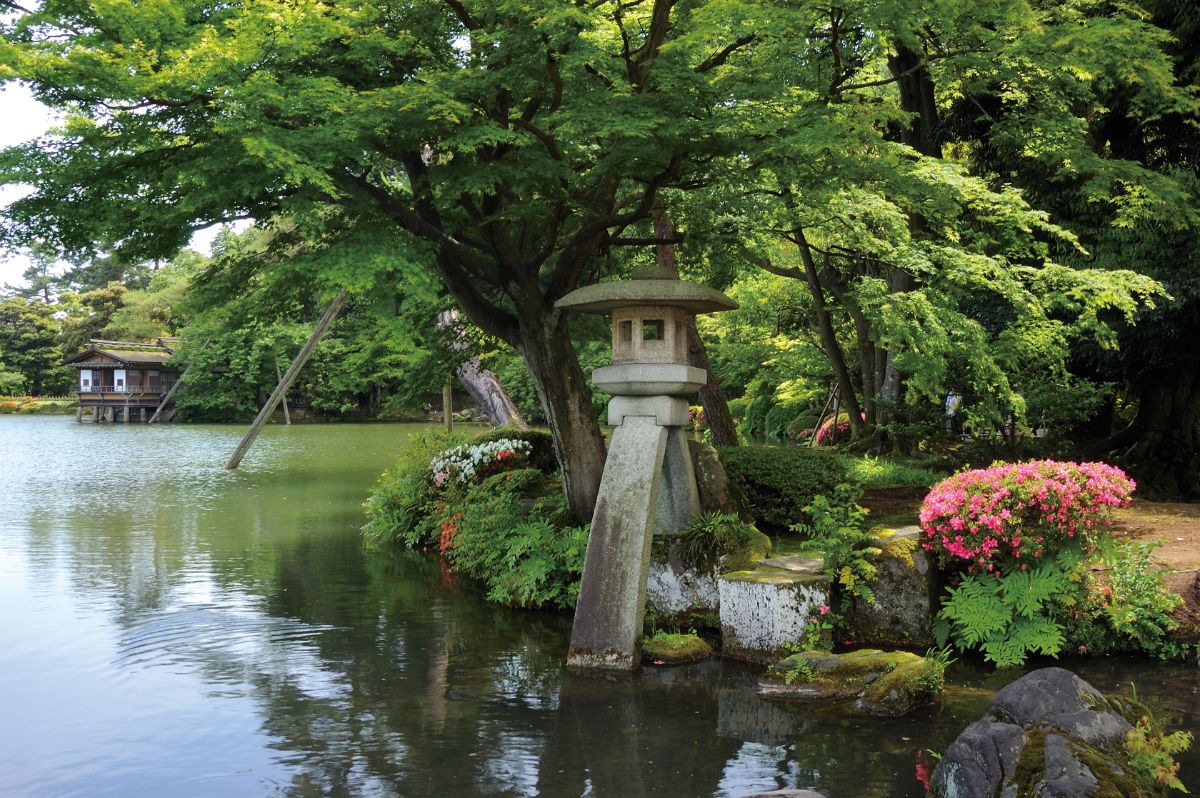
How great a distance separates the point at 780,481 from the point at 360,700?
22.6ft

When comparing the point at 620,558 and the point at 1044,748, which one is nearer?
the point at 1044,748

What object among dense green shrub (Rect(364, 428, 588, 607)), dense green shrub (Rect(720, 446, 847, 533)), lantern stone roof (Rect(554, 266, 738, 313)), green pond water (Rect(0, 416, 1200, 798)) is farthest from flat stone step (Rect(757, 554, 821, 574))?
dense green shrub (Rect(720, 446, 847, 533))

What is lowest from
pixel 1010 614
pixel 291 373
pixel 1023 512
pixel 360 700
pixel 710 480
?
pixel 360 700

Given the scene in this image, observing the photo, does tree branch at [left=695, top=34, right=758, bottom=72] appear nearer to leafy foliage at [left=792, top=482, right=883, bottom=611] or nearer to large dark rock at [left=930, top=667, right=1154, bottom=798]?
leafy foliage at [left=792, top=482, right=883, bottom=611]

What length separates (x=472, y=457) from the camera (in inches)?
563

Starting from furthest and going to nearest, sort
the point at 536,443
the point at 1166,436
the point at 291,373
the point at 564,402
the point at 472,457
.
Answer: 1. the point at 291,373
2. the point at 536,443
3. the point at 472,457
4. the point at 1166,436
5. the point at 564,402

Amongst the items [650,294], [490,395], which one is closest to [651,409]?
[650,294]

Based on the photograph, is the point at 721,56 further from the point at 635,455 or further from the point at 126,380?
the point at 126,380

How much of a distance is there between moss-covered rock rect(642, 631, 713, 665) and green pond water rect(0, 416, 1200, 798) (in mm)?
193

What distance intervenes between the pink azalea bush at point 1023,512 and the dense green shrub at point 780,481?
4.16 m

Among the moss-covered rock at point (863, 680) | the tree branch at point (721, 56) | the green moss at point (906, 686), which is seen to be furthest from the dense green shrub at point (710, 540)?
the tree branch at point (721, 56)

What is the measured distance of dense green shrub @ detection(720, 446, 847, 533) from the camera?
41.2 ft

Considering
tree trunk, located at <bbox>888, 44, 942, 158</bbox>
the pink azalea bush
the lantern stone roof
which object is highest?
tree trunk, located at <bbox>888, 44, 942, 158</bbox>

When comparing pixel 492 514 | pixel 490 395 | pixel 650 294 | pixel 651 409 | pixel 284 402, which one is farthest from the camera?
pixel 284 402
